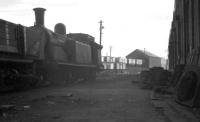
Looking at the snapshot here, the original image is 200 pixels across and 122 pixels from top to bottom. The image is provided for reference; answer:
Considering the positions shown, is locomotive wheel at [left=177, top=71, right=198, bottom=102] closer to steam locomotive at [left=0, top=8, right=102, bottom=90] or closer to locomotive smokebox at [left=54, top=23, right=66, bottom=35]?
steam locomotive at [left=0, top=8, right=102, bottom=90]

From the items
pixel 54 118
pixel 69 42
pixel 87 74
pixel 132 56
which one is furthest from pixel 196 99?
pixel 132 56

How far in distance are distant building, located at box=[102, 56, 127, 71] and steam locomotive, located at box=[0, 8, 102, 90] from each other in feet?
50.6

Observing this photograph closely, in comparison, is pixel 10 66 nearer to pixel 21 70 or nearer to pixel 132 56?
pixel 21 70

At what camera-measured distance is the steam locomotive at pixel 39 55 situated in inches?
500

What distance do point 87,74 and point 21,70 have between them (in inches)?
462

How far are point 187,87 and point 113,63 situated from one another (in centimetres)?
3775

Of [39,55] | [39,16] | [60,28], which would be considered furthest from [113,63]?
[39,55]

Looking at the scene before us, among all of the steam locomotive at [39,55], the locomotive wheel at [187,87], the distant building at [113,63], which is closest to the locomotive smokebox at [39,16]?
the steam locomotive at [39,55]

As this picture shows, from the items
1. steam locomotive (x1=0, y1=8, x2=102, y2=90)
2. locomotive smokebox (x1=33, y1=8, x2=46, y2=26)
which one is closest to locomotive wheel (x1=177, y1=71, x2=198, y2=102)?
steam locomotive (x1=0, y1=8, x2=102, y2=90)

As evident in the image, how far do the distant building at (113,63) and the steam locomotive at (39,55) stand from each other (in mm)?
15409

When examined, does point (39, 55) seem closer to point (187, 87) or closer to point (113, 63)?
point (187, 87)

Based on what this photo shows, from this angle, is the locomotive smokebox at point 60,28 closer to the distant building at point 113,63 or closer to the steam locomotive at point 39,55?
the steam locomotive at point 39,55

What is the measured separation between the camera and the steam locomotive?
12711 mm

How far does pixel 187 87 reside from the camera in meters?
7.88
